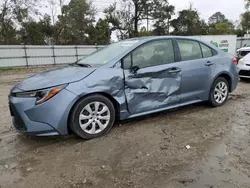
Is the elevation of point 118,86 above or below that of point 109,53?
below

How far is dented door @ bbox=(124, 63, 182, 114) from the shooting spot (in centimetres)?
370

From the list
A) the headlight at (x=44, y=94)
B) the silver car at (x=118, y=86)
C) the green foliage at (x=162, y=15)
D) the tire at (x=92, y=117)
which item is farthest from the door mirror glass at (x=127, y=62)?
the green foliage at (x=162, y=15)

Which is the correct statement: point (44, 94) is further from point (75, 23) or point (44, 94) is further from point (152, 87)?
point (75, 23)

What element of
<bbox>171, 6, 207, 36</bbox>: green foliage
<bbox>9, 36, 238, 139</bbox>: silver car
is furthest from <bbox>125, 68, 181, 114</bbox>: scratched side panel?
<bbox>171, 6, 207, 36</bbox>: green foliage

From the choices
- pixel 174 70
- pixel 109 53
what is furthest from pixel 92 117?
pixel 174 70

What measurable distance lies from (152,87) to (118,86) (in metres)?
0.63

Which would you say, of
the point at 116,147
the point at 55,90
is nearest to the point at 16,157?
the point at 55,90

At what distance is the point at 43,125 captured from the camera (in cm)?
316

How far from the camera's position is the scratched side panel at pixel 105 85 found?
129 inches

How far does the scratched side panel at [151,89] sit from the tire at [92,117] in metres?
0.38

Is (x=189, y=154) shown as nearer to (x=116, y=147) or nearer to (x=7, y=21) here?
(x=116, y=147)

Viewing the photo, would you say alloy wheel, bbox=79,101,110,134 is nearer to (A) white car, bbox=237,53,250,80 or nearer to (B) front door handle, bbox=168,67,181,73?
(B) front door handle, bbox=168,67,181,73

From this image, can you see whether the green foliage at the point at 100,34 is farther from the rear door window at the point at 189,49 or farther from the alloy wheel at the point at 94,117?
the alloy wheel at the point at 94,117

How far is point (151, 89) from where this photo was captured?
3871 millimetres
